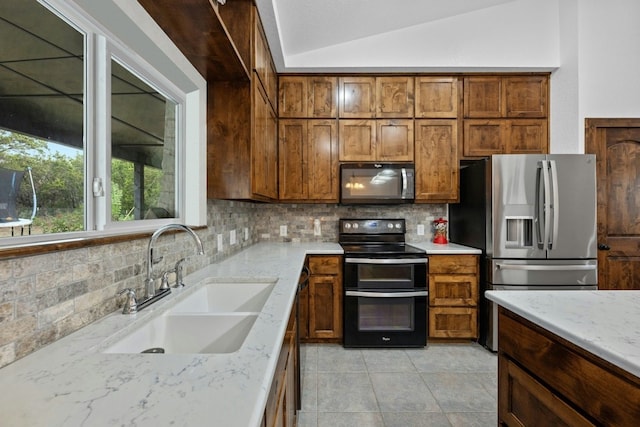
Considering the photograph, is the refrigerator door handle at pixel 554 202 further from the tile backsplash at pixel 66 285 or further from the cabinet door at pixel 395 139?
the tile backsplash at pixel 66 285

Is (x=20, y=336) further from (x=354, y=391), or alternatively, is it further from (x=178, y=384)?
(x=354, y=391)

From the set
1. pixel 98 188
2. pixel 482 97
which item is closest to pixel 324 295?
pixel 98 188

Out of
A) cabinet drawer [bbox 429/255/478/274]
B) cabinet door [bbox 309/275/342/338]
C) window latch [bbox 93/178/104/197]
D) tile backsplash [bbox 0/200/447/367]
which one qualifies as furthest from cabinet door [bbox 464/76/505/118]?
window latch [bbox 93/178/104/197]

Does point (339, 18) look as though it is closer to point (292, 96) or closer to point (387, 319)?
point (292, 96)

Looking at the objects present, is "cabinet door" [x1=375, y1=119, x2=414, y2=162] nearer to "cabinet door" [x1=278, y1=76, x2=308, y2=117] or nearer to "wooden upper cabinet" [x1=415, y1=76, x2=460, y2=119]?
"wooden upper cabinet" [x1=415, y1=76, x2=460, y2=119]

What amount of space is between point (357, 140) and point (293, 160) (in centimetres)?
68

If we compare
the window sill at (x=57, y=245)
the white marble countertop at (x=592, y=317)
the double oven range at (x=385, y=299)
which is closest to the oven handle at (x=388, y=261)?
the double oven range at (x=385, y=299)

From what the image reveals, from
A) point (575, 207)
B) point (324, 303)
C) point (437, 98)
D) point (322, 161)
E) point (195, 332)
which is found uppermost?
point (437, 98)

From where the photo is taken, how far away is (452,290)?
8.95 ft

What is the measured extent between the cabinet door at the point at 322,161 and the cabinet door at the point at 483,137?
1.33 metres

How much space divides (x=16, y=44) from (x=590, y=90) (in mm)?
3941

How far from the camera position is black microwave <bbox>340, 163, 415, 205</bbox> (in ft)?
9.73

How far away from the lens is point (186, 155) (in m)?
1.83

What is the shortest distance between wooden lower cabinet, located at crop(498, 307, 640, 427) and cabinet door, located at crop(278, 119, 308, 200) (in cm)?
212
